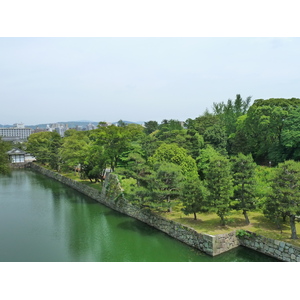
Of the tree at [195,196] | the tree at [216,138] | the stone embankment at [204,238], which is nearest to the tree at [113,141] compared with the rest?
the stone embankment at [204,238]

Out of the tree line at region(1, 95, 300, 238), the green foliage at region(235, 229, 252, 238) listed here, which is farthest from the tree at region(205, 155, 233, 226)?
the green foliage at region(235, 229, 252, 238)

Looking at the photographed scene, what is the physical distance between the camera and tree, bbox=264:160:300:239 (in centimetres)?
1063

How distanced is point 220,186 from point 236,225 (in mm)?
2242

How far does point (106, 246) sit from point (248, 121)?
18.0m

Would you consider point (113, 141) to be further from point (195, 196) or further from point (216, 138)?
point (195, 196)

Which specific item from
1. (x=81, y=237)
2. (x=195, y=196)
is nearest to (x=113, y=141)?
(x=81, y=237)

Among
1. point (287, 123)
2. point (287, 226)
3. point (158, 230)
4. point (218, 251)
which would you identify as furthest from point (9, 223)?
point (287, 123)

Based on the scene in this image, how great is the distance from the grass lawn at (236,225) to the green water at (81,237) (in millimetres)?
Answer: 983

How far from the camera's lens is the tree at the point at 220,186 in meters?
12.5

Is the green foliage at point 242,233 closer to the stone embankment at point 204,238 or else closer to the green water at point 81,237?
the stone embankment at point 204,238

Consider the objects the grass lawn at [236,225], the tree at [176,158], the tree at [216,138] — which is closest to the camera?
the grass lawn at [236,225]

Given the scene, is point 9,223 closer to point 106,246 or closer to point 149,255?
point 106,246

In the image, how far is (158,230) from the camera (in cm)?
1511

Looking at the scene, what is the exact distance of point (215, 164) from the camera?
42.6ft
